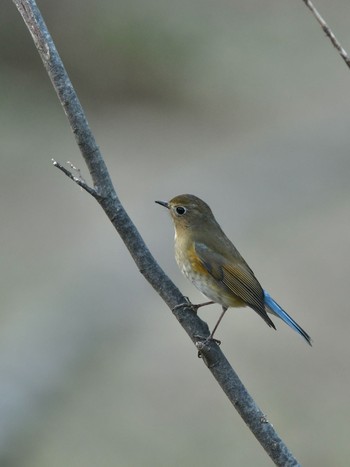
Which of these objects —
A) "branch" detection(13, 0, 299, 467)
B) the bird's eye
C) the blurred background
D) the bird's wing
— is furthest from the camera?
the blurred background

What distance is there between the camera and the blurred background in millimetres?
5770

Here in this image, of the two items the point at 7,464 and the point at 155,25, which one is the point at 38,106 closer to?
the point at 155,25

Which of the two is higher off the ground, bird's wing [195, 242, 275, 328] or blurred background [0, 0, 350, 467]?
blurred background [0, 0, 350, 467]

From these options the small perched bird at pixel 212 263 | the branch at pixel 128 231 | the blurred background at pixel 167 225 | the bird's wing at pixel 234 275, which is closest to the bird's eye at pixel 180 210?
the small perched bird at pixel 212 263

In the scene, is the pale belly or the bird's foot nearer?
the bird's foot

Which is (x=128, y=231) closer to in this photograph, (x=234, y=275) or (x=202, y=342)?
(x=202, y=342)

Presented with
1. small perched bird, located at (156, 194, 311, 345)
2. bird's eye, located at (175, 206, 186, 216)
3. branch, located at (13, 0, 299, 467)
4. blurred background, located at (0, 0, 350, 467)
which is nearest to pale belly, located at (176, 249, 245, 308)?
small perched bird, located at (156, 194, 311, 345)

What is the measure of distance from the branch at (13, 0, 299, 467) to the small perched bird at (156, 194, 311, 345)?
970mm

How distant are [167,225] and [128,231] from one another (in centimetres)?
573

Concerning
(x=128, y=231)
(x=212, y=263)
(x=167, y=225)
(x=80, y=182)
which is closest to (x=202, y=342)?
(x=128, y=231)

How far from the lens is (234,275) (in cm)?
349

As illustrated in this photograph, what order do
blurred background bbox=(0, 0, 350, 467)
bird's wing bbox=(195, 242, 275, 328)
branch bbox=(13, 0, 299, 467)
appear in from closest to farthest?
branch bbox=(13, 0, 299, 467), bird's wing bbox=(195, 242, 275, 328), blurred background bbox=(0, 0, 350, 467)

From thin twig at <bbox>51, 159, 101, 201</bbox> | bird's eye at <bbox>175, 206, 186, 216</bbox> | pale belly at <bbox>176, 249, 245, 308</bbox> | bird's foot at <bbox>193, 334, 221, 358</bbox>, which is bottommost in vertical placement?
bird's foot at <bbox>193, 334, 221, 358</bbox>

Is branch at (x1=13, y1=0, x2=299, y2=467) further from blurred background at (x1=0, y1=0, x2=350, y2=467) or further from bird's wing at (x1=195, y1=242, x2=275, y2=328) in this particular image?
blurred background at (x1=0, y1=0, x2=350, y2=467)
